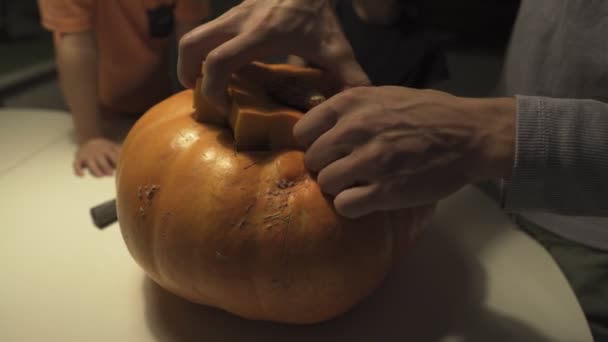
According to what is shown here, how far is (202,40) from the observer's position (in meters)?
0.57

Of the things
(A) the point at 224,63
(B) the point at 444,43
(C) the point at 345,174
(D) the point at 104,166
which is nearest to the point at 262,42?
(A) the point at 224,63

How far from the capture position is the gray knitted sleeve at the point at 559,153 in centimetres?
47

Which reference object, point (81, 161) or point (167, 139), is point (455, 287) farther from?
point (81, 161)

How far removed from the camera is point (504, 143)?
0.48m

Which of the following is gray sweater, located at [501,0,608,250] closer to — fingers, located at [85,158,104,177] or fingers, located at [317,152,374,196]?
fingers, located at [317,152,374,196]

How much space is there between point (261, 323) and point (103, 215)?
32 cm

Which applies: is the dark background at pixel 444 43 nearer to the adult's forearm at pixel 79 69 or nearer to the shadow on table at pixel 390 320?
the adult's forearm at pixel 79 69

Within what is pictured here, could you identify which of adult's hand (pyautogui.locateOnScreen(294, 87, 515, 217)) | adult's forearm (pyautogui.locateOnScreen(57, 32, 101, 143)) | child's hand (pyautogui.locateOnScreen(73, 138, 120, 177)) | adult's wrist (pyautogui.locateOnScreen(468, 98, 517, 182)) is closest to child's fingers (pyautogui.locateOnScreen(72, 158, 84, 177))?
child's hand (pyautogui.locateOnScreen(73, 138, 120, 177))

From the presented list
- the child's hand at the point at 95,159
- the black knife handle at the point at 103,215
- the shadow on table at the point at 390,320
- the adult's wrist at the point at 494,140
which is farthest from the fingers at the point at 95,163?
the adult's wrist at the point at 494,140

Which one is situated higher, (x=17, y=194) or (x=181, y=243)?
(x=181, y=243)

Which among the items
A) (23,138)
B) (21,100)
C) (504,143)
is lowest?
(21,100)

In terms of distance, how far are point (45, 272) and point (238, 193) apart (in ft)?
1.06

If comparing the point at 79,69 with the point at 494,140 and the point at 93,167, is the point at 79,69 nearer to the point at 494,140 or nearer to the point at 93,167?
the point at 93,167

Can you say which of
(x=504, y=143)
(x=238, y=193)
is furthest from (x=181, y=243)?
(x=504, y=143)
